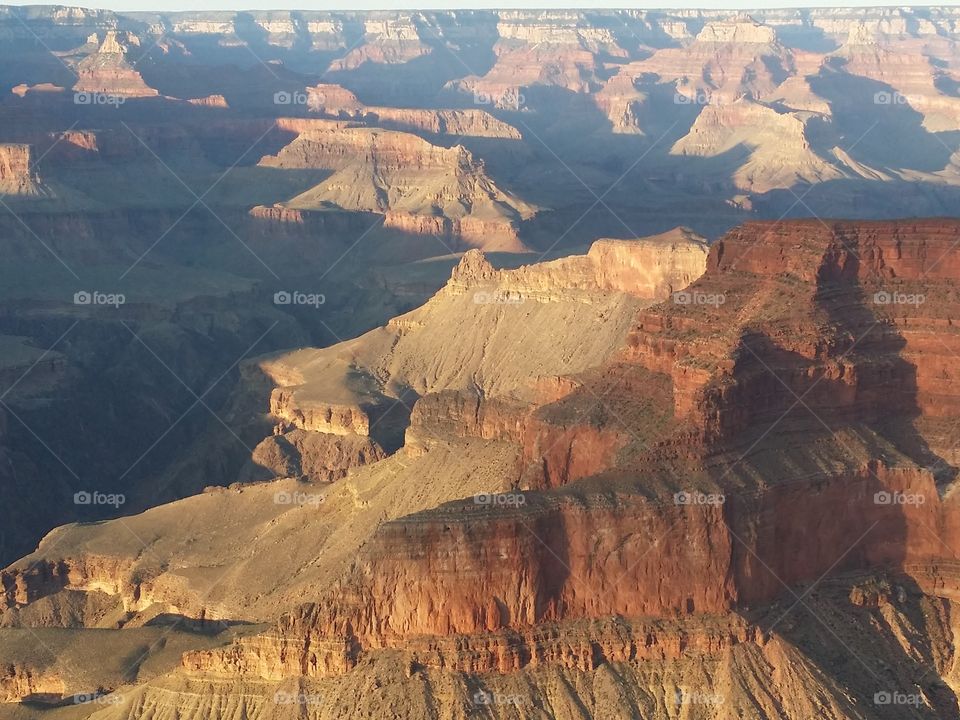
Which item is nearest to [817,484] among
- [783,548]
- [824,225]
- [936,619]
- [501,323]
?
[783,548]

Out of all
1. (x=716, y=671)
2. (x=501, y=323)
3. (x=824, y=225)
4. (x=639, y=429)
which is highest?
(x=501, y=323)

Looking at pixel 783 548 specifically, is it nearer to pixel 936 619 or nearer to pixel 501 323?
pixel 936 619

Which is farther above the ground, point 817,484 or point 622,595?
point 817,484

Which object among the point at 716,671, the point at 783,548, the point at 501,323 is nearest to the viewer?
the point at 716,671

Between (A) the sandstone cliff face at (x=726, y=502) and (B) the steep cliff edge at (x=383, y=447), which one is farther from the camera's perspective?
(B) the steep cliff edge at (x=383, y=447)

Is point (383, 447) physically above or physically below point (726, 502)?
above

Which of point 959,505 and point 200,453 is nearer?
point 959,505

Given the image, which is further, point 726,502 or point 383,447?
point 383,447

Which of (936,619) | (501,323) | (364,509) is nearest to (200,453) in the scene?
(501,323)

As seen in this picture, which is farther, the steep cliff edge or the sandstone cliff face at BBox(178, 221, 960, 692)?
the steep cliff edge

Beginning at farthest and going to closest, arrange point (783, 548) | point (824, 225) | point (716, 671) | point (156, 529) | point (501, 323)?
point (501, 323)
point (156, 529)
point (824, 225)
point (783, 548)
point (716, 671)
